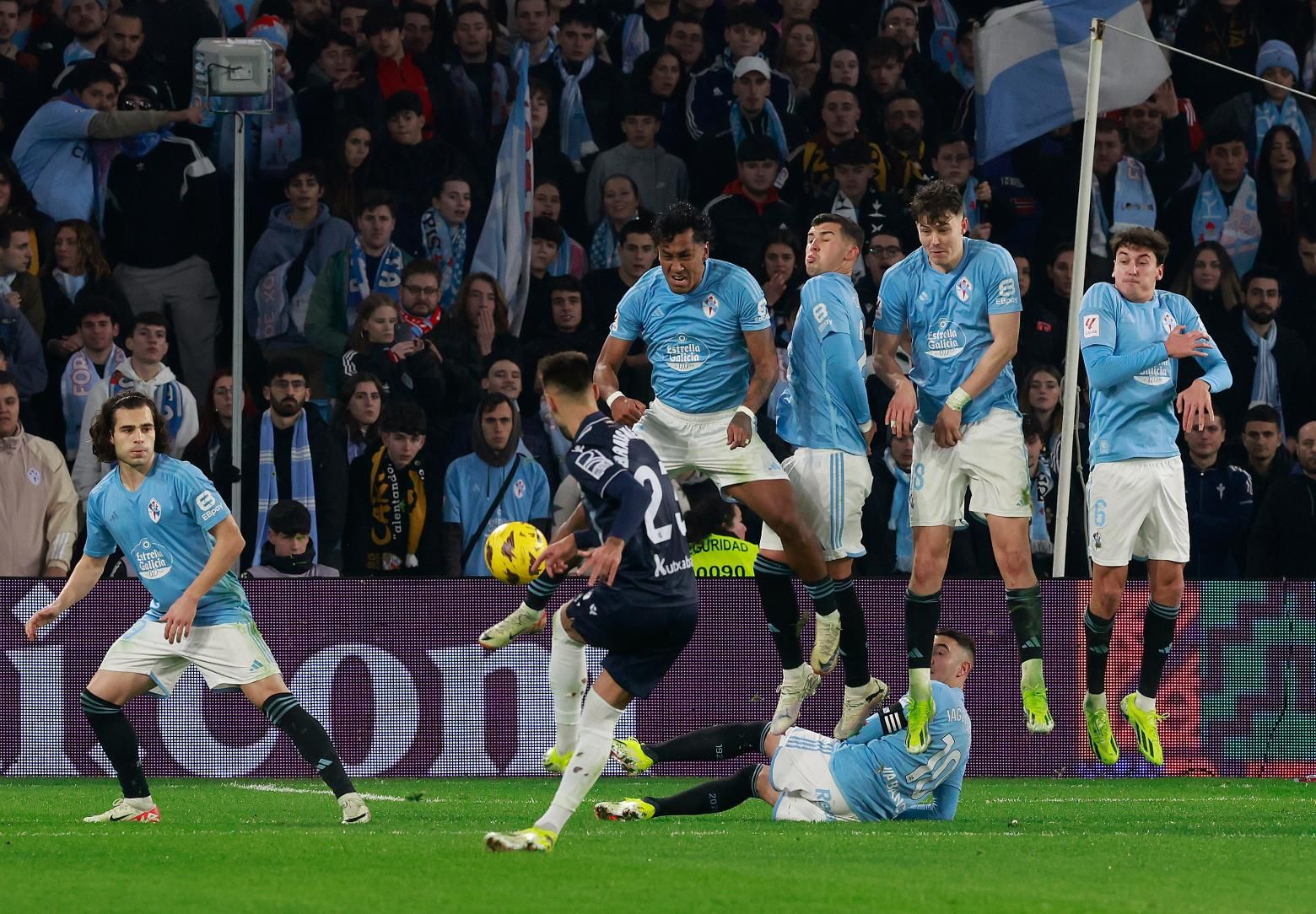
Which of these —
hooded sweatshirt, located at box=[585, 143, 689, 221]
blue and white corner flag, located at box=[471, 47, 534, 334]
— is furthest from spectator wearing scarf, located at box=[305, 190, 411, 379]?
hooded sweatshirt, located at box=[585, 143, 689, 221]

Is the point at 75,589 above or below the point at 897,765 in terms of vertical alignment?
above

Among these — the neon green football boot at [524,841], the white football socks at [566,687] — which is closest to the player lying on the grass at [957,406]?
the white football socks at [566,687]

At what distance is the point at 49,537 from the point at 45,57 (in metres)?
4.41

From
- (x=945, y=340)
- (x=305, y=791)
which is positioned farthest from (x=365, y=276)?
(x=945, y=340)

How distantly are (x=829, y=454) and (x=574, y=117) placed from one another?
624 cm

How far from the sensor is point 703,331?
11.5 metres

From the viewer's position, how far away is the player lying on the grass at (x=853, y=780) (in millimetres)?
10898

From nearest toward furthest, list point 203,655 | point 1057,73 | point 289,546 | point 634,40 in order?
point 203,655 → point 289,546 → point 1057,73 → point 634,40

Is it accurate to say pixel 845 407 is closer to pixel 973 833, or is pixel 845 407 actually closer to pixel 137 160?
pixel 973 833

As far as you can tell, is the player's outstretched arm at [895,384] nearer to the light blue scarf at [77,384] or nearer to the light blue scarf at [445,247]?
the light blue scarf at [445,247]

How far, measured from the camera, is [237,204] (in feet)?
46.8

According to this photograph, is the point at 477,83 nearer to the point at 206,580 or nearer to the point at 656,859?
the point at 206,580

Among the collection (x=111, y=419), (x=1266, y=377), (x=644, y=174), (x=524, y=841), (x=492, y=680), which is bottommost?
(x=524, y=841)

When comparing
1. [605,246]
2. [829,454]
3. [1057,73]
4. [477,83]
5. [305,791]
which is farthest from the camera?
[477,83]
